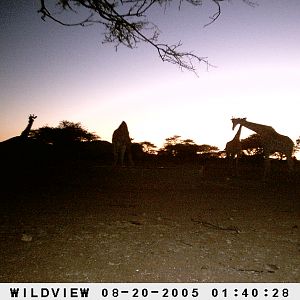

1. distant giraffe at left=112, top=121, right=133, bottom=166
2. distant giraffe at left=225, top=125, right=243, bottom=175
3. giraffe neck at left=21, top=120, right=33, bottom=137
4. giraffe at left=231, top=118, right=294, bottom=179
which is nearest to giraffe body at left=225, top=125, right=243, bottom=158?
distant giraffe at left=225, top=125, right=243, bottom=175

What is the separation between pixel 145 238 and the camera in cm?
393

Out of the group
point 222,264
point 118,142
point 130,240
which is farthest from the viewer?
point 118,142

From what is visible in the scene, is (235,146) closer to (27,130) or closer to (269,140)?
(269,140)

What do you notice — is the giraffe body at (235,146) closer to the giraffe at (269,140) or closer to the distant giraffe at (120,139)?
Answer: the giraffe at (269,140)

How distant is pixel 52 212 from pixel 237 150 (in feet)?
31.9

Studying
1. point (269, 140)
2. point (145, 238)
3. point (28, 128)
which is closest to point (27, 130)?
point (28, 128)

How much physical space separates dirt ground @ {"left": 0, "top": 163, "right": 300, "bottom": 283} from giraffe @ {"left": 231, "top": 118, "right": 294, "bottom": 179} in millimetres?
4453

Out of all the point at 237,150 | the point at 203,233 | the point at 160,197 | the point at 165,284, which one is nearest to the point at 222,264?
the point at 165,284

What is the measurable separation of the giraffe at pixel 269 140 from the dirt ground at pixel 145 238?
4453 mm

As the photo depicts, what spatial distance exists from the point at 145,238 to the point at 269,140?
9519mm

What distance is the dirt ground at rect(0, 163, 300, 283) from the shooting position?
298 cm

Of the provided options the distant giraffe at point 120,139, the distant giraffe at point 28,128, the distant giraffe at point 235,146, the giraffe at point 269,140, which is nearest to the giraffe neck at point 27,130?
the distant giraffe at point 28,128

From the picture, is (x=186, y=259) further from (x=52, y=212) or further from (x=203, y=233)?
(x=52, y=212)

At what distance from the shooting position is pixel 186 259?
3285mm
